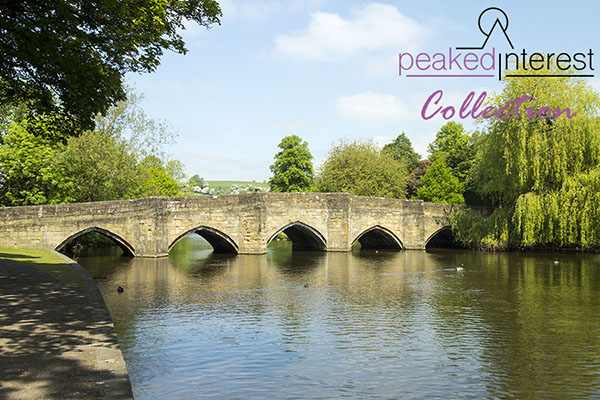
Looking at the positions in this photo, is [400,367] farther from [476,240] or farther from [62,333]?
[476,240]

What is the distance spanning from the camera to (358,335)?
10.6 metres

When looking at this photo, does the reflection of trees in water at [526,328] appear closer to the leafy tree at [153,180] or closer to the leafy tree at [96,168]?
the leafy tree at [96,168]

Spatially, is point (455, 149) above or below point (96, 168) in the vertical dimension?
above

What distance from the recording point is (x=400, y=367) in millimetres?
8492

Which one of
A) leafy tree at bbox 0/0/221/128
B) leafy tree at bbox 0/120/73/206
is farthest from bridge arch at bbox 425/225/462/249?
leafy tree at bbox 0/0/221/128

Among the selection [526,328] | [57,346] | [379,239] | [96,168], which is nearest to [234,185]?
[379,239]

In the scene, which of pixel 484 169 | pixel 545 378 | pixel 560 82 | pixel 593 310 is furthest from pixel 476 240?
pixel 545 378

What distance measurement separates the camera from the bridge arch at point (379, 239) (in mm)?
36253

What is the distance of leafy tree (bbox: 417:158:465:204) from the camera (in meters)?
51.6

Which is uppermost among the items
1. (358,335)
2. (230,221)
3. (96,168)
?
(96,168)

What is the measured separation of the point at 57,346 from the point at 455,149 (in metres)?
56.1

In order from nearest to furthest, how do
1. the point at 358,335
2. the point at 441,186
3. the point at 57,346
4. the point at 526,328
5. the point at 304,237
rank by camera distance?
the point at 57,346 → the point at 358,335 → the point at 526,328 → the point at 304,237 → the point at 441,186

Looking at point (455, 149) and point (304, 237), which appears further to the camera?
point (455, 149)

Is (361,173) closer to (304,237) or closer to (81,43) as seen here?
(304,237)
